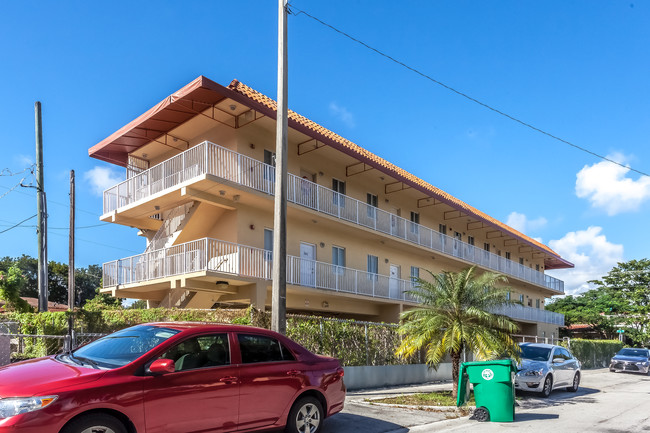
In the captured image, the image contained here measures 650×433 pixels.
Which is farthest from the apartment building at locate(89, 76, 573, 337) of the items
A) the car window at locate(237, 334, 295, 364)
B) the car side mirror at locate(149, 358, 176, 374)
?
the car side mirror at locate(149, 358, 176, 374)

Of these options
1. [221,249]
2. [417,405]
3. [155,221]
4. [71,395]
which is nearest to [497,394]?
[417,405]

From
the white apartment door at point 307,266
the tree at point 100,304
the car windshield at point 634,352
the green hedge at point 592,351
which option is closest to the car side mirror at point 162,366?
the tree at point 100,304

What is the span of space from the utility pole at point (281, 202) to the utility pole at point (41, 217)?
12.5 m

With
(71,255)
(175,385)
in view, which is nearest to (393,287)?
(71,255)

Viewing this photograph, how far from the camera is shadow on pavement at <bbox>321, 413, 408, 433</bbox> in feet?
29.8

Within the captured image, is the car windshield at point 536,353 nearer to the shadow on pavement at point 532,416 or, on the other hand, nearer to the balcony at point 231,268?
the balcony at point 231,268

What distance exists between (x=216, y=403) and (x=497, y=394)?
6180 mm

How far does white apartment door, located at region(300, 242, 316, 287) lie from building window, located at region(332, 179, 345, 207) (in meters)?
2.10

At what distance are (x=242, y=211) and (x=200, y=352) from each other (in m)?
13.1

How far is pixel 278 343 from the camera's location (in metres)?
7.86

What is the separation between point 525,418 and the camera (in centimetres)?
1127

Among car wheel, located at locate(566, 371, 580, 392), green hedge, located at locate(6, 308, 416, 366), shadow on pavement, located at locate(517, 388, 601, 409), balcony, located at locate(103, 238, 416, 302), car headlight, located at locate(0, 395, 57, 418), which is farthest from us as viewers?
balcony, located at locate(103, 238, 416, 302)

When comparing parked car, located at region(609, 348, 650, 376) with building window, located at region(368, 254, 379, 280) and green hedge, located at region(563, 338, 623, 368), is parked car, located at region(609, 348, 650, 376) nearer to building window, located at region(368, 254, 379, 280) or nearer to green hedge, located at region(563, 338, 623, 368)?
green hedge, located at region(563, 338, 623, 368)

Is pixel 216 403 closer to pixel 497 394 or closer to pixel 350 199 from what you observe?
pixel 497 394
